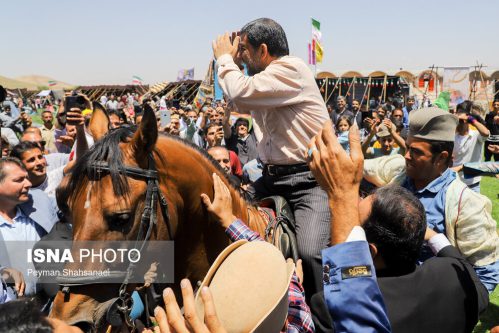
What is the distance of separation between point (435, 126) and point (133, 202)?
2.07 m

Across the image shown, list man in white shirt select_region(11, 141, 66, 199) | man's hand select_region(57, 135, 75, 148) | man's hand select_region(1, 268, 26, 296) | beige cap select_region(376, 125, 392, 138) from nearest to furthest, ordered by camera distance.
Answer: man's hand select_region(1, 268, 26, 296) → man in white shirt select_region(11, 141, 66, 199) → man's hand select_region(57, 135, 75, 148) → beige cap select_region(376, 125, 392, 138)

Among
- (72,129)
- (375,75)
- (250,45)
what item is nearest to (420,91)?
(375,75)

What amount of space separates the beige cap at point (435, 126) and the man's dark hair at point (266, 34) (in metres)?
1.12

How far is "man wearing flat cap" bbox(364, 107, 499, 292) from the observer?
2.74 m

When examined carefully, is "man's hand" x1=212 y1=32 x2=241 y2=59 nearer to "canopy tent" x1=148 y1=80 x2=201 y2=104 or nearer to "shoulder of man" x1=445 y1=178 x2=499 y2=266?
"shoulder of man" x1=445 y1=178 x2=499 y2=266

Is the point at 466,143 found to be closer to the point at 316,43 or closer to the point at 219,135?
the point at 219,135

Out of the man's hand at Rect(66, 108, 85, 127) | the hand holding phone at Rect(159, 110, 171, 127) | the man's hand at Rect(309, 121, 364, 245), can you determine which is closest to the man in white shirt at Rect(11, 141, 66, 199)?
the man's hand at Rect(66, 108, 85, 127)

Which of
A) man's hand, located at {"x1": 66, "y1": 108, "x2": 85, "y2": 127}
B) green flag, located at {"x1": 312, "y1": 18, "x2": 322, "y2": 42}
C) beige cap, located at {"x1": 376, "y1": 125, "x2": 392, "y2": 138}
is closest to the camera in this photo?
man's hand, located at {"x1": 66, "y1": 108, "x2": 85, "y2": 127}

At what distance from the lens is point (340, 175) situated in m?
1.39

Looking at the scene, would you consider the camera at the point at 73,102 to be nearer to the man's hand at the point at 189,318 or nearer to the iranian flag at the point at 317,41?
the man's hand at the point at 189,318

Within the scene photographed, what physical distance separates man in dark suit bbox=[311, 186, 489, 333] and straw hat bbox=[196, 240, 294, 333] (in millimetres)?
547

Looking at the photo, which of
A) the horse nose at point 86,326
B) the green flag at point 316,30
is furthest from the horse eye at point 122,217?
the green flag at point 316,30

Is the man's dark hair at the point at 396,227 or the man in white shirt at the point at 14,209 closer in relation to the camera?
the man's dark hair at the point at 396,227

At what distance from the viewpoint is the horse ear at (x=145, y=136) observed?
2.34m
